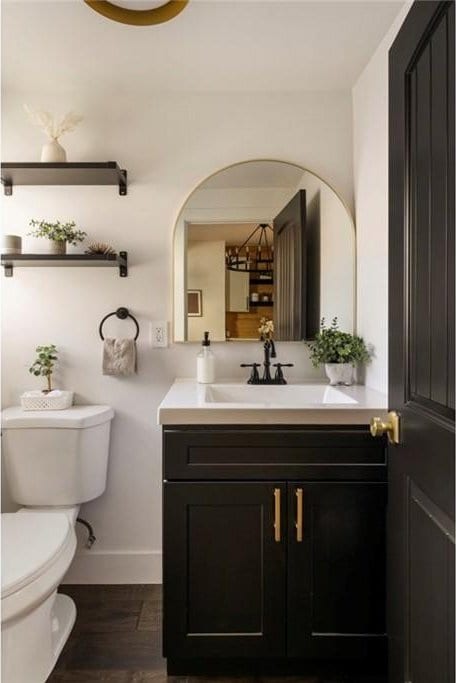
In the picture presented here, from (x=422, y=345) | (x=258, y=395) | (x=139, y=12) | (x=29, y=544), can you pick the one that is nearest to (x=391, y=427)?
(x=422, y=345)

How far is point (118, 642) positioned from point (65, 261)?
150 centimetres

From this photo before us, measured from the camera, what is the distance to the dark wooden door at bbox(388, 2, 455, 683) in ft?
2.80

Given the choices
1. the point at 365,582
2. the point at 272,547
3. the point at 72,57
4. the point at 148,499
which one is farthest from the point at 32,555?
the point at 72,57

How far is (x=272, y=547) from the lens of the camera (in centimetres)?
143

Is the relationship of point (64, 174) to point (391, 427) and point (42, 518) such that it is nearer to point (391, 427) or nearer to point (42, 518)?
point (42, 518)

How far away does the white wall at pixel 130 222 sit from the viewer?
2.05 m

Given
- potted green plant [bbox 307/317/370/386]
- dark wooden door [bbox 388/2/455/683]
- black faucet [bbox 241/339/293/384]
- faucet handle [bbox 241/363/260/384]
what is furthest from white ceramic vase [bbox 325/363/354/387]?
dark wooden door [bbox 388/2/455/683]

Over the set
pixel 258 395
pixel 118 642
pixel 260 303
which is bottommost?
pixel 118 642

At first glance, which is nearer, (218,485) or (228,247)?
(218,485)

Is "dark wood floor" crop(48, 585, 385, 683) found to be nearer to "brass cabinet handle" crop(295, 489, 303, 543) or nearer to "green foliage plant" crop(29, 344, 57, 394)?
"brass cabinet handle" crop(295, 489, 303, 543)

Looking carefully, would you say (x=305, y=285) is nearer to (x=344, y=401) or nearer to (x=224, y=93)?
(x=344, y=401)

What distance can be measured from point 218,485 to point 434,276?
892mm

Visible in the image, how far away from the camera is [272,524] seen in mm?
1428

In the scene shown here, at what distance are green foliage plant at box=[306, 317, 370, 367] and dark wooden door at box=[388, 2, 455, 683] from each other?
70 cm
